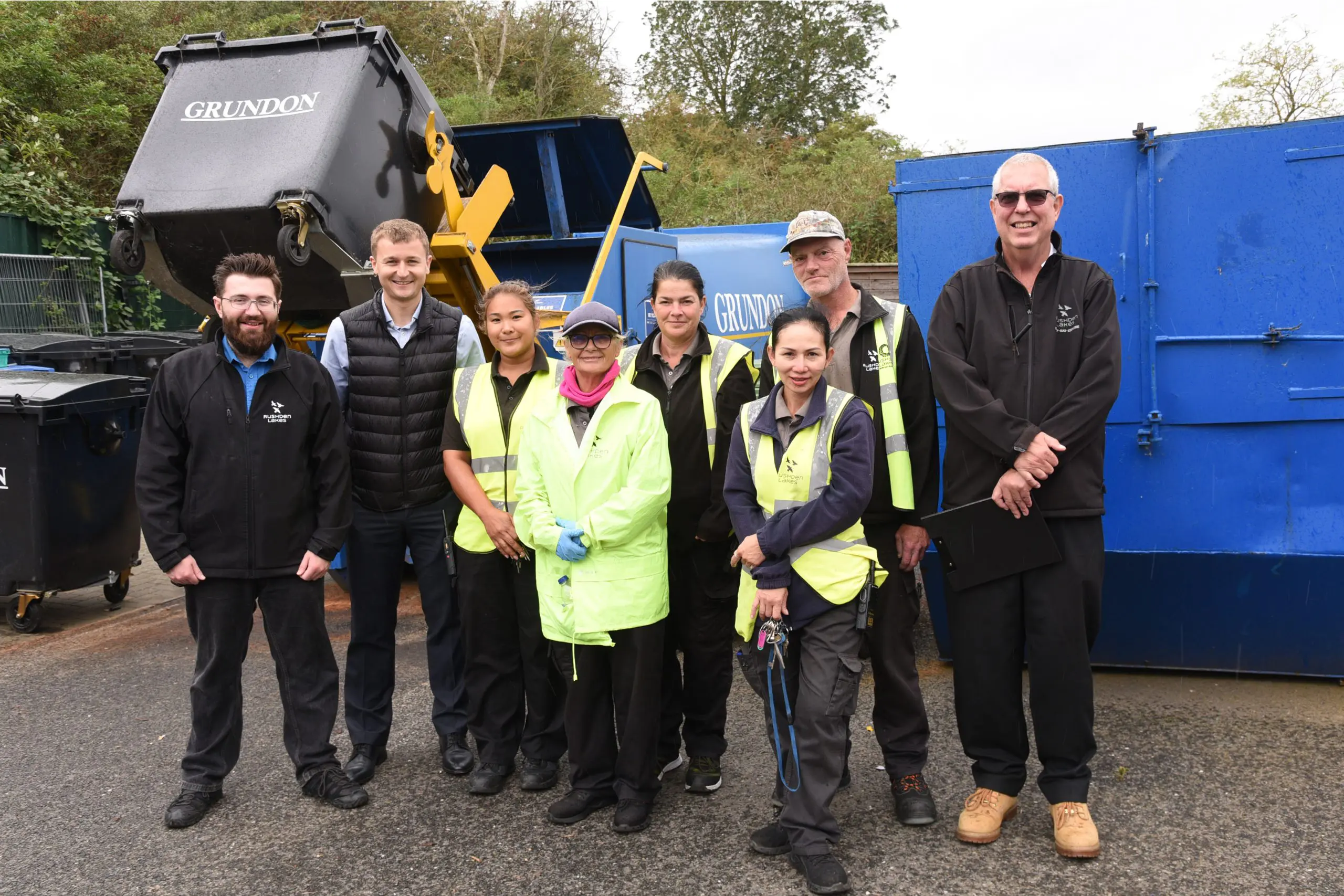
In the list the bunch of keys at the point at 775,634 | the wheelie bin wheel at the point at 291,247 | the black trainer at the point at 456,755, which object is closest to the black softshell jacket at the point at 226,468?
the black trainer at the point at 456,755

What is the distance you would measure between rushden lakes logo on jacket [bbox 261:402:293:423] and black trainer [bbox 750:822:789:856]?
2.14 m

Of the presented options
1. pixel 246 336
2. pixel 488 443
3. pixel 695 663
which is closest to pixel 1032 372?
pixel 695 663

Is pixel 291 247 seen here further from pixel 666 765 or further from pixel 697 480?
pixel 666 765

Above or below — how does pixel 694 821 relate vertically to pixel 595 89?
below

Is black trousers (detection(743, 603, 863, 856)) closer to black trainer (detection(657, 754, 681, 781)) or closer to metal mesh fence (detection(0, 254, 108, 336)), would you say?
black trainer (detection(657, 754, 681, 781))

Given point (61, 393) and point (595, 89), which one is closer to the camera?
point (61, 393)

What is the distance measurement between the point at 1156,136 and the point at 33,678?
5.76 metres

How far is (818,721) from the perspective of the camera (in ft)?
10.0

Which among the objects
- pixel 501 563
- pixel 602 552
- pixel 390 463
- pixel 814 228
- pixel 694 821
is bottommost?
pixel 694 821

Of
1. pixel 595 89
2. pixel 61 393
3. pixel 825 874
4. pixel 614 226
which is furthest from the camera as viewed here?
pixel 595 89

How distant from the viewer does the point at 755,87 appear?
2888cm

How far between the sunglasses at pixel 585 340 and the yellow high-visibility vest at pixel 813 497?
23.2 inches

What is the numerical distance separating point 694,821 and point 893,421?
1500 mm

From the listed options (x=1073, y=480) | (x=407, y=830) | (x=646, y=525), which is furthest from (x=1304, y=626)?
(x=407, y=830)
